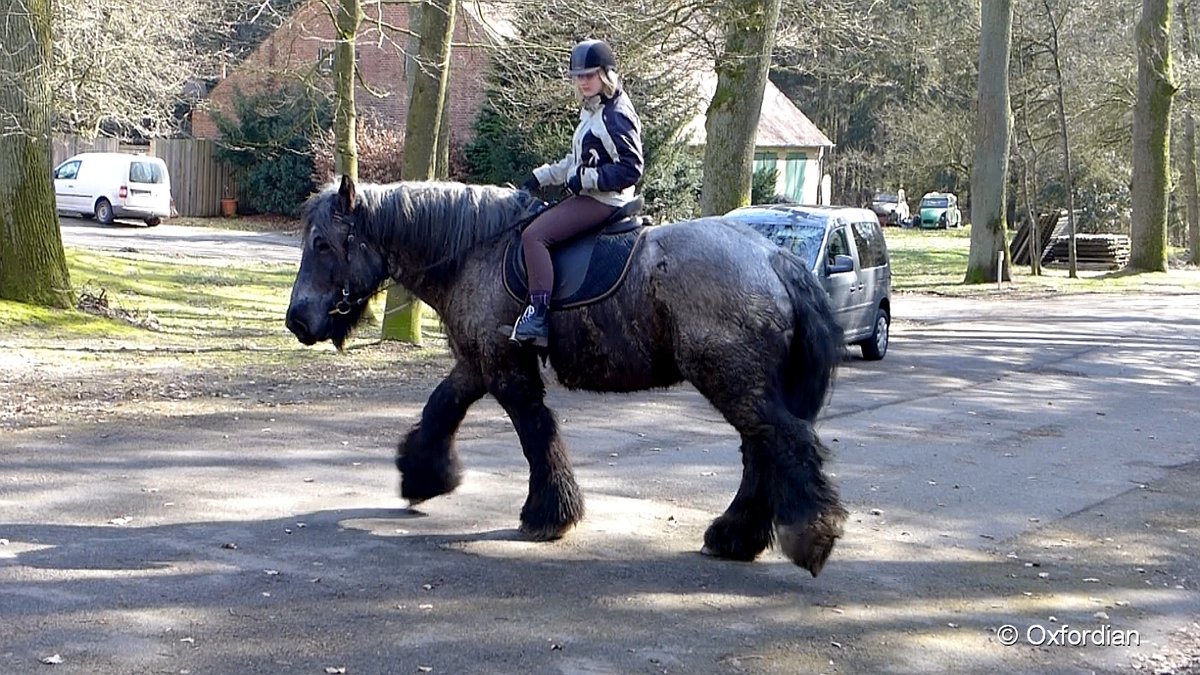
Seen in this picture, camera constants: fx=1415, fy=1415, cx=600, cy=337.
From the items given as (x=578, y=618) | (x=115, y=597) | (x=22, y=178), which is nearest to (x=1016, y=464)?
(x=578, y=618)

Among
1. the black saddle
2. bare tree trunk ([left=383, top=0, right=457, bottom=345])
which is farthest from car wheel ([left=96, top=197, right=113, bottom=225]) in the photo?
the black saddle

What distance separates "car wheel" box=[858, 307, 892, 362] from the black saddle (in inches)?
440

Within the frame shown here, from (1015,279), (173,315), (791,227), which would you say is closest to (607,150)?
(791,227)

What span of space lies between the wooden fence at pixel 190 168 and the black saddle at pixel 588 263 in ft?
135

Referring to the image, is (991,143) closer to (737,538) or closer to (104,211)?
(104,211)

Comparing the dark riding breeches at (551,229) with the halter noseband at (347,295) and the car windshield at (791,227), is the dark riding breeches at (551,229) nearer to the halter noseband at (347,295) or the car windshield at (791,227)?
the halter noseband at (347,295)

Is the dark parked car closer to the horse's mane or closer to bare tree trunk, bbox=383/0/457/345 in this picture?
bare tree trunk, bbox=383/0/457/345

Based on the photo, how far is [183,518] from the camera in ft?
26.4

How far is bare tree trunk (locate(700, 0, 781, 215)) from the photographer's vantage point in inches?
812

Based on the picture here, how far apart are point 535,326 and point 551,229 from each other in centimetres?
55

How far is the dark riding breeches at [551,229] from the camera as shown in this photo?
7.64 m

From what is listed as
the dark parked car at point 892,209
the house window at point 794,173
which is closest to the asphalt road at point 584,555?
the house window at point 794,173

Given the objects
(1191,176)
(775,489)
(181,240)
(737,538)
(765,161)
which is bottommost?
(181,240)

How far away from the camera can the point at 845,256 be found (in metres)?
18.0
